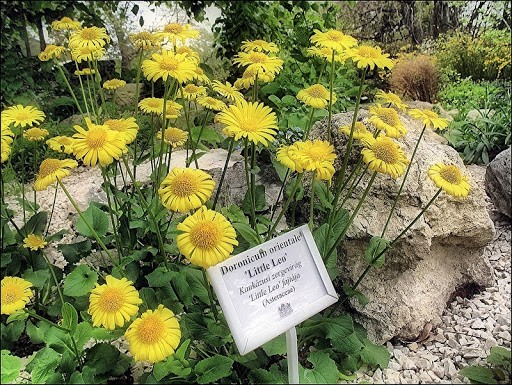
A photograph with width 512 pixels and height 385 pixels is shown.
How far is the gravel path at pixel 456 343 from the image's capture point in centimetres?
162

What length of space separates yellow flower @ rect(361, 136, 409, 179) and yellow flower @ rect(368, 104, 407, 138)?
0.10 ft

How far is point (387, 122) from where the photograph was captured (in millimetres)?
1430

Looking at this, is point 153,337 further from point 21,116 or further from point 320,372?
point 21,116

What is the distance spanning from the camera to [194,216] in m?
1.16

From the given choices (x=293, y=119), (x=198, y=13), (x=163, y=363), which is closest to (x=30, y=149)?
(x=198, y=13)

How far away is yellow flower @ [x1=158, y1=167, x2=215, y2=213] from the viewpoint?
1.15 m

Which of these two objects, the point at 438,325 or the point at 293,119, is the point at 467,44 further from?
the point at 438,325

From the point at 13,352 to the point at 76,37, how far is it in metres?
0.99

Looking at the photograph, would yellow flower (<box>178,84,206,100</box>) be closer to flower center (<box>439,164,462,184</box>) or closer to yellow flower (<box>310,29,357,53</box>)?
yellow flower (<box>310,29,357,53</box>)

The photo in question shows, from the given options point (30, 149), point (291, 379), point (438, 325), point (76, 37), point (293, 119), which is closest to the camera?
point (291, 379)

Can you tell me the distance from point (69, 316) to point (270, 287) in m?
0.51

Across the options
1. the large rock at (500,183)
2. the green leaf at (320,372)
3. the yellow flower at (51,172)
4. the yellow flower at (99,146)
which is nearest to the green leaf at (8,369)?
the yellow flower at (51,172)

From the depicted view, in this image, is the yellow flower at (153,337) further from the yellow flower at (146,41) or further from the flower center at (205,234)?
the yellow flower at (146,41)

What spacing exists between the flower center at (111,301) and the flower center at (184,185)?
0.28 meters
